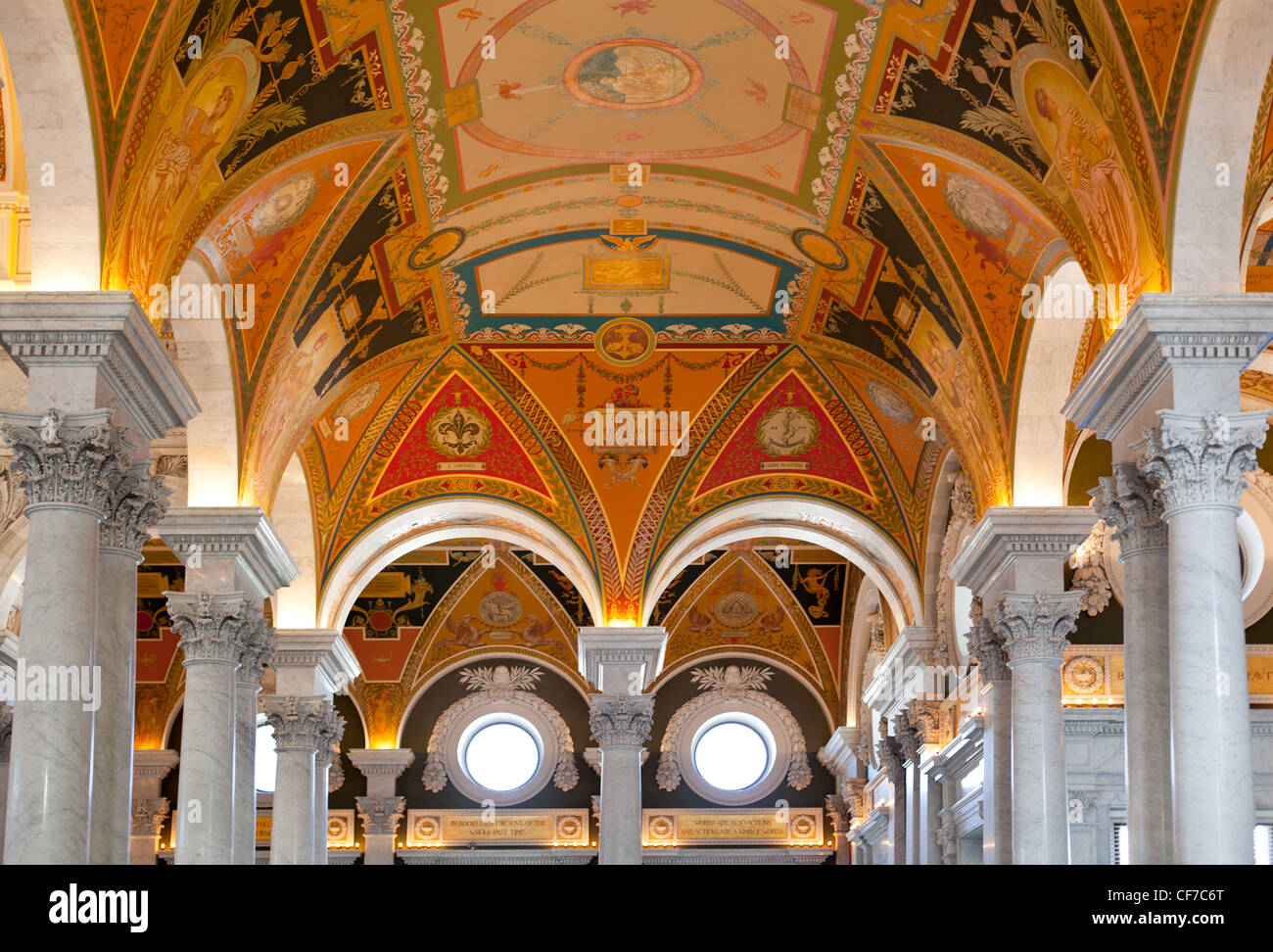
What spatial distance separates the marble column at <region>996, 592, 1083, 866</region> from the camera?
1486 cm

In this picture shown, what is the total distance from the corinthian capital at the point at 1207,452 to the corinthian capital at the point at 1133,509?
0.60 meters

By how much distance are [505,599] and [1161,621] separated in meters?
17.9

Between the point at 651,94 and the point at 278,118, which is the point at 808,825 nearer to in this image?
the point at 651,94

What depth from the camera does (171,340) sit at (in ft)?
53.2

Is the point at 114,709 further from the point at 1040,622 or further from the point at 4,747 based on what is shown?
the point at 4,747

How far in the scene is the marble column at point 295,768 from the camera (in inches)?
776

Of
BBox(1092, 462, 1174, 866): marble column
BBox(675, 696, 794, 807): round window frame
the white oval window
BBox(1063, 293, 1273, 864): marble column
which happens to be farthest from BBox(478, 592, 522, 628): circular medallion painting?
BBox(1063, 293, 1273, 864): marble column

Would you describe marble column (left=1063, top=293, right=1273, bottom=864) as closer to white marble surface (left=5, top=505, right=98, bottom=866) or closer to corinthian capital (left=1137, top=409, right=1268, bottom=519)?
corinthian capital (left=1137, top=409, right=1268, bottom=519)

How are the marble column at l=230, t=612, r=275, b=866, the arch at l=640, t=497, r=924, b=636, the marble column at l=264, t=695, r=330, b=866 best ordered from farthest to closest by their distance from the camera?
the arch at l=640, t=497, r=924, b=636, the marble column at l=264, t=695, r=330, b=866, the marble column at l=230, t=612, r=275, b=866

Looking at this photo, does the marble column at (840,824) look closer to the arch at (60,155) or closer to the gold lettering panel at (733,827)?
the gold lettering panel at (733,827)

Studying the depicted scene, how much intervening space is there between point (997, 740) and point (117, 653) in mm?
8288

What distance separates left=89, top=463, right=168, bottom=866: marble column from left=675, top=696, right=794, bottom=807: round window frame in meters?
17.5
